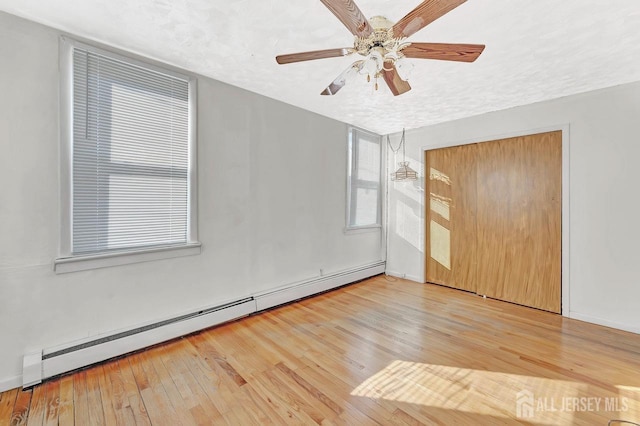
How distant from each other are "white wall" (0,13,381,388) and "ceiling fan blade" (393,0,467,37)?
6.34ft

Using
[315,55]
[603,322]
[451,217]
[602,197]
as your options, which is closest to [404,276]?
[451,217]

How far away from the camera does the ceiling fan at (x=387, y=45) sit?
1.29 m

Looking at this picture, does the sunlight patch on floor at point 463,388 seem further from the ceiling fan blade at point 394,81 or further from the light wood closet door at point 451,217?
the ceiling fan blade at point 394,81

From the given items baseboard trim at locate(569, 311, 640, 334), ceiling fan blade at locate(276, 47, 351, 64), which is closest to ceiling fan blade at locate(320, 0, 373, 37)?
ceiling fan blade at locate(276, 47, 351, 64)

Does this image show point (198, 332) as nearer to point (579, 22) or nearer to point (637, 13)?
point (579, 22)

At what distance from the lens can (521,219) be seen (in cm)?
335

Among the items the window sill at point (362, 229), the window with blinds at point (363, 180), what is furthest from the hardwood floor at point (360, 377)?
the window with blinds at point (363, 180)

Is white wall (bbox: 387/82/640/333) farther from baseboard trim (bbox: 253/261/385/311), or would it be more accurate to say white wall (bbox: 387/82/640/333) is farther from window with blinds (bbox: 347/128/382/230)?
baseboard trim (bbox: 253/261/385/311)

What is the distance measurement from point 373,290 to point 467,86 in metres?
2.77

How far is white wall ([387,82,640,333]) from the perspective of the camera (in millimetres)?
2648

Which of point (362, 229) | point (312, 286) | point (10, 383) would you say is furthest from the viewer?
point (362, 229)

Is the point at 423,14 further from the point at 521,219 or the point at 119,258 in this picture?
the point at 521,219

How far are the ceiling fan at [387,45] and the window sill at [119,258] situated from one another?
6.06 feet

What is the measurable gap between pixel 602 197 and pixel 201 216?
4104mm
